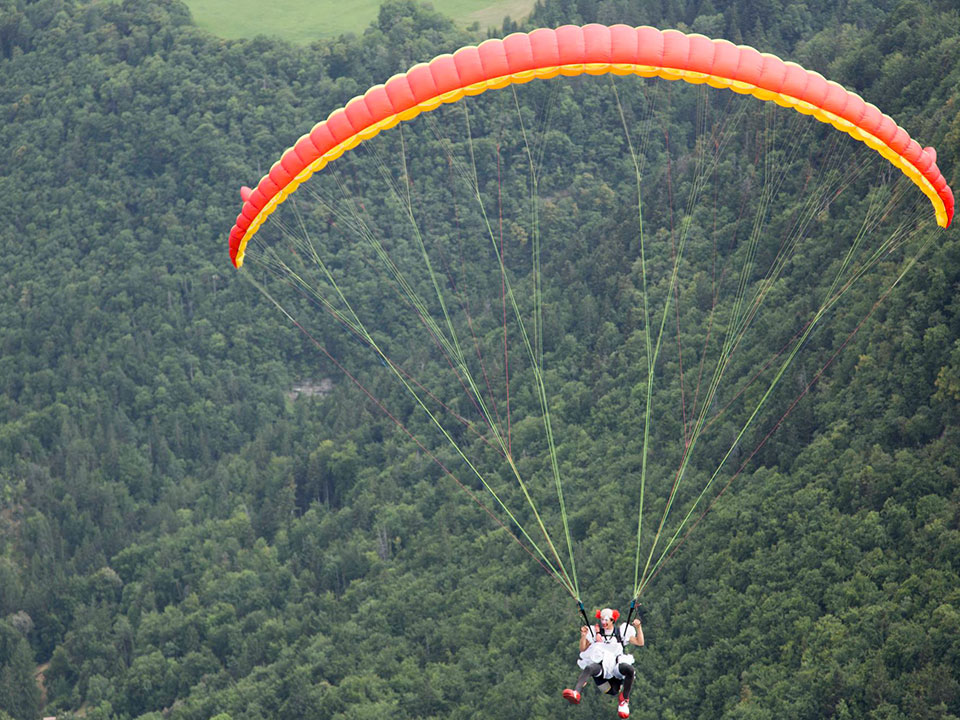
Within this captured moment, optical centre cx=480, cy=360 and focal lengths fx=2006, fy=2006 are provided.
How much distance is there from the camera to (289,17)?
15225cm

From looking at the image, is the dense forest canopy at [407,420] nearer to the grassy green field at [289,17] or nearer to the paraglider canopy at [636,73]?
the grassy green field at [289,17]

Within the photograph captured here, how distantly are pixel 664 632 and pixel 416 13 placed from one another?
3115 inches

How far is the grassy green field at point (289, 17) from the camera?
150m

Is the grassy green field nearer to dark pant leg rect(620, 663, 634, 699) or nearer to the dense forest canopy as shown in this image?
the dense forest canopy

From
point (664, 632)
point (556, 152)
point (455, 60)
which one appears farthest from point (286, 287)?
point (455, 60)

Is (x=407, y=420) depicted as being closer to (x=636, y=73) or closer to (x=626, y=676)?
(x=636, y=73)

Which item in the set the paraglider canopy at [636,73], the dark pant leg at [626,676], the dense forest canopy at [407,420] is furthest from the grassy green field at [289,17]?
the dark pant leg at [626,676]

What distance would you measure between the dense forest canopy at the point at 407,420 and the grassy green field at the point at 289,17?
7.59 ft

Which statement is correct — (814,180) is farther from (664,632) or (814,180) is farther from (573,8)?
(573,8)

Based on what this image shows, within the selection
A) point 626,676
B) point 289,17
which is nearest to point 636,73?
point 626,676

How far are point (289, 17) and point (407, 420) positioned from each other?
5333 centimetres

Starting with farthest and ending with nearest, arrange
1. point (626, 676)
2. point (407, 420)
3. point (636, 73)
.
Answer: point (407, 420), point (636, 73), point (626, 676)

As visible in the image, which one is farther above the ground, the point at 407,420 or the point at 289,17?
the point at 289,17

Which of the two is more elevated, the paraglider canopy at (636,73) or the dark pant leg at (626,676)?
the paraglider canopy at (636,73)
